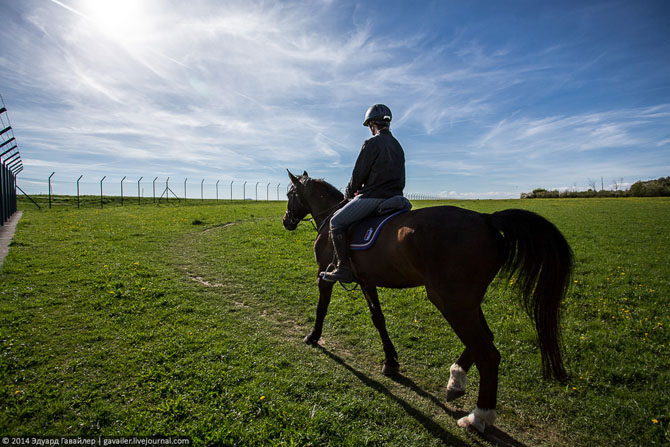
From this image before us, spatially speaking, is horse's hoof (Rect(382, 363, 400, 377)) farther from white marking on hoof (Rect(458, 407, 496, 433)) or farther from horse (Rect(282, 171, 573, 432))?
white marking on hoof (Rect(458, 407, 496, 433))

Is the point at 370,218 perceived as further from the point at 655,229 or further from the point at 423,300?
the point at 655,229

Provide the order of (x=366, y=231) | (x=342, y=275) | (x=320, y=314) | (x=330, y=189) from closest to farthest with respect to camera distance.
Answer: (x=366, y=231) < (x=342, y=275) < (x=320, y=314) < (x=330, y=189)

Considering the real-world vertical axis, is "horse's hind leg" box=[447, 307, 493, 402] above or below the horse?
below

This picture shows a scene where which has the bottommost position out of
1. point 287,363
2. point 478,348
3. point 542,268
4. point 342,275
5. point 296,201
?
point 287,363

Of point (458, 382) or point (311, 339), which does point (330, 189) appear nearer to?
point (311, 339)

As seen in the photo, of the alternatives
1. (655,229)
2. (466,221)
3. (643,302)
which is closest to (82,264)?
(466,221)

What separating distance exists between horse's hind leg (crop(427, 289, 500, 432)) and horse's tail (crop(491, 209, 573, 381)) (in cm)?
63

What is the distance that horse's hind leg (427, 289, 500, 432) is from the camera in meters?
3.51

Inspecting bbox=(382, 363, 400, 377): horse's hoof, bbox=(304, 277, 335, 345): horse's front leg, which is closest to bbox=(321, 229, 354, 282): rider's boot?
bbox=(304, 277, 335, 345): horse's front leg

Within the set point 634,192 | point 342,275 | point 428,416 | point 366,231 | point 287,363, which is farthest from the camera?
point 634,192

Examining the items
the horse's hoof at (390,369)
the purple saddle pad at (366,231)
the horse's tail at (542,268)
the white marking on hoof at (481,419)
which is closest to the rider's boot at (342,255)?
the purple saddle pad at (366,231)

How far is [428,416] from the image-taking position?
3.97 m

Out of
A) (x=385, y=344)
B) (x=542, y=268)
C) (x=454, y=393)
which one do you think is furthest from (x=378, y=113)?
(x=454, y=393)

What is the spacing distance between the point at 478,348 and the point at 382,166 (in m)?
2.81
